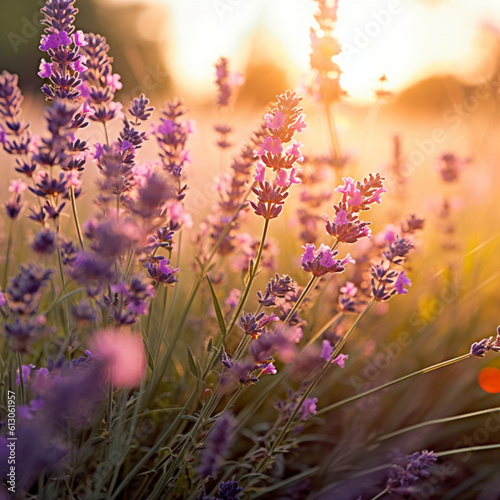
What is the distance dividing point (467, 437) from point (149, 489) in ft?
4.45

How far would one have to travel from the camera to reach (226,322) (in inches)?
79.8

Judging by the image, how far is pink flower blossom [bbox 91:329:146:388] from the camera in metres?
0.84

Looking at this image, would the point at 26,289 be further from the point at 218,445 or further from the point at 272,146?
the point at 272,146

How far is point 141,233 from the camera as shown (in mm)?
953

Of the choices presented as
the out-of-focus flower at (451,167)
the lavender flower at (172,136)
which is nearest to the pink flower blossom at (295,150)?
the lavender flower at (172,136)

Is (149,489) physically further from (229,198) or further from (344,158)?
(344,158)

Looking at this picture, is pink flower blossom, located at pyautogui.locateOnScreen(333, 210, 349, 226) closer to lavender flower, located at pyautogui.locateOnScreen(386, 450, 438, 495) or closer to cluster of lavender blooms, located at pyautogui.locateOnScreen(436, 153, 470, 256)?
lavender flower, located at pyautogui.locateOnScreen(386, 450, 438, 495)

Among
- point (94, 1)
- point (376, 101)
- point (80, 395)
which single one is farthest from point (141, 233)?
point (94, 1)

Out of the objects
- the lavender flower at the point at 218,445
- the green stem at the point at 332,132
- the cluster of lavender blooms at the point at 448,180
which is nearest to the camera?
the lavender flower at the point at 218,445

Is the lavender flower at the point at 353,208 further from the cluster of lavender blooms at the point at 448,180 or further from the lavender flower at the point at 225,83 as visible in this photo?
the cluster of lavender blooms at the point at 448,180

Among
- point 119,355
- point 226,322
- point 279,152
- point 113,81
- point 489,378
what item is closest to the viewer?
point 119,355

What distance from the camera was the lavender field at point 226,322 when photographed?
3.73 feet

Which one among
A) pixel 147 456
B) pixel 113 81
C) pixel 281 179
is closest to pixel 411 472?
pixel 147 456

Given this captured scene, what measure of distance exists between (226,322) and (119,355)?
1172 millimetres
